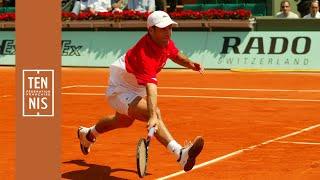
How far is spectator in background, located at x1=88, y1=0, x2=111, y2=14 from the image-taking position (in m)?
26.3

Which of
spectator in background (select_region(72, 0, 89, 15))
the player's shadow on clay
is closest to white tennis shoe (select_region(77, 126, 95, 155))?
the player's shadow on clay

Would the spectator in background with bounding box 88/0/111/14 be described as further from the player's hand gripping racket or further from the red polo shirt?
the player's hand gripping racket

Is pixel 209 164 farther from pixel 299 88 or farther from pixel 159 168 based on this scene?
pixel 299 88

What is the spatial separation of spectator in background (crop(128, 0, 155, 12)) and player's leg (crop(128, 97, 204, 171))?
17.9 metres

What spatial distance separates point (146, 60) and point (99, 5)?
64.0 feet

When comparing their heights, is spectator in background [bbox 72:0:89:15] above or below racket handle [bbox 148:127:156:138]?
below

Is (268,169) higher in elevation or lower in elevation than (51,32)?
lower

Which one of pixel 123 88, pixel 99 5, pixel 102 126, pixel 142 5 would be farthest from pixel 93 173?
pixel 99 5

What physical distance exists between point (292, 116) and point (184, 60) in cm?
503

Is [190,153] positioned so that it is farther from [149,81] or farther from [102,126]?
[102,126]

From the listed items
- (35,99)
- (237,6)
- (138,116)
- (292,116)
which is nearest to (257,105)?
(292,116)

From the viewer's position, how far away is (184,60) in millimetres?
8062

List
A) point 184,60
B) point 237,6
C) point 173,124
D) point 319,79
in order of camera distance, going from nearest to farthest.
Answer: point 184,60 → point 173,124 → point 319,79 → point 237,6

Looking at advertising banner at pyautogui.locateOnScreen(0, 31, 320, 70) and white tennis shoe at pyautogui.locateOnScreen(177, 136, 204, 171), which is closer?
white tennis shoe at pyautogui.locateOnScreen(177, 136, 204, 171)
